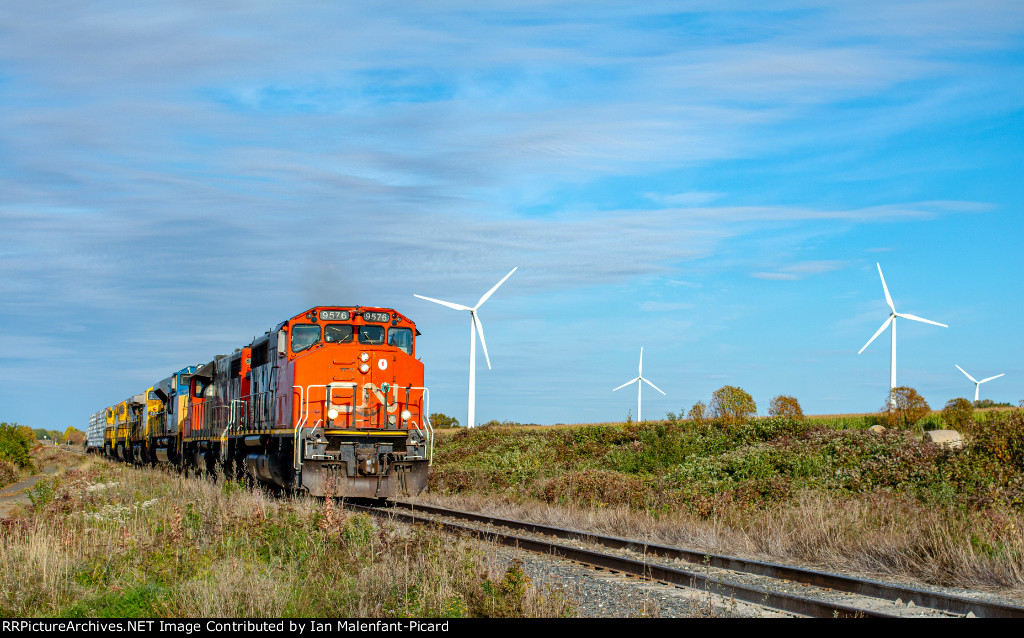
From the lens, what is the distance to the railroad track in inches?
355

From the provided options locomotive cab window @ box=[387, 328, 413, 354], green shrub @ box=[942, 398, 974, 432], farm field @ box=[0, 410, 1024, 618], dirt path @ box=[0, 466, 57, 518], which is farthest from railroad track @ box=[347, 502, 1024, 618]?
green shrub @ box=[942, 398, 974, 432]

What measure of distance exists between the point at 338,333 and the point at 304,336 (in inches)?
31.8

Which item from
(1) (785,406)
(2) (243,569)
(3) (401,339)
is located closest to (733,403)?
(1) (785,406)

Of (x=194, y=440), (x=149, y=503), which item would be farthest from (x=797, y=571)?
(x=194, y=440)

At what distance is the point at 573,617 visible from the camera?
27.7 ft

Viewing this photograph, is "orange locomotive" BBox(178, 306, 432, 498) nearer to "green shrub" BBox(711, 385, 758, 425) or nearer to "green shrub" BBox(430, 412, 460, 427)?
"green shrub" BBox(711, 385, 758, 425)

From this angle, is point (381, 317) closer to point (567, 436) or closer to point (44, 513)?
point (44, 513)

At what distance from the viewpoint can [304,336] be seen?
2166 cm

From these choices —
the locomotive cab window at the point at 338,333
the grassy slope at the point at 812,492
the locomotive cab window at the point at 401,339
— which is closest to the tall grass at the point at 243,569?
the grassy slope at the point at 812,492

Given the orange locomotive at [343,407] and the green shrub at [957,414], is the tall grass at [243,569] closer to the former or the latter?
the orange locomotive at [343,407]

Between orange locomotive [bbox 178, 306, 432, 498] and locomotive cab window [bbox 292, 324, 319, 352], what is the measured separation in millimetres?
24

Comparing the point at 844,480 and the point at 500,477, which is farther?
the point at 500,477
